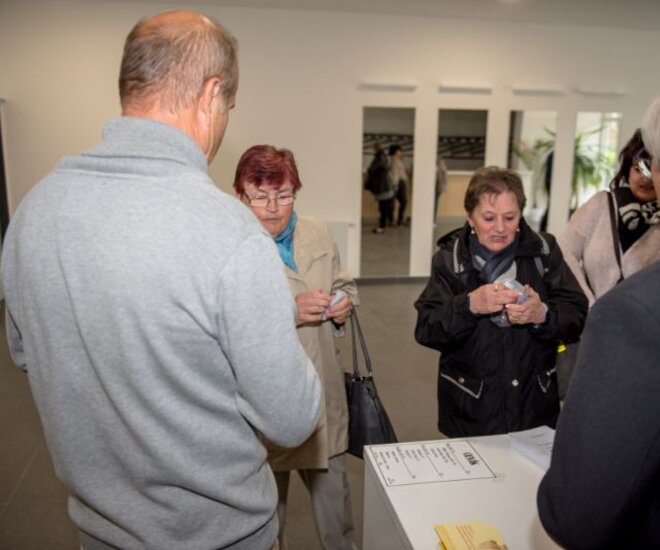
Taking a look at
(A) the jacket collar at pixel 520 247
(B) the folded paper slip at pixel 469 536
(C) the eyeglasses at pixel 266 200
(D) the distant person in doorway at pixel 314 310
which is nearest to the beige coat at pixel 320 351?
(D) the distant person in doorway at pixel 314 310

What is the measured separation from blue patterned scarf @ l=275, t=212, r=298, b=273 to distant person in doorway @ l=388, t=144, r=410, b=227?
5543mm

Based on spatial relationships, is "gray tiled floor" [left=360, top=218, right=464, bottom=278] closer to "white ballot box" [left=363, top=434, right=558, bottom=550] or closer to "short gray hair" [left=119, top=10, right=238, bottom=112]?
"white ballot box" [left=363, top=434, right=558, bottom=550]

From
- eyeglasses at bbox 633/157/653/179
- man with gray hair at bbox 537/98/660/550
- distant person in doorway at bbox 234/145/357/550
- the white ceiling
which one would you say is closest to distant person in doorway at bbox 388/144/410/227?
the white ceiling

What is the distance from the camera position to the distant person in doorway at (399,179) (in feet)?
23.9

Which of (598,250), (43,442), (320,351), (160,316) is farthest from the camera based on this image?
(43,442)

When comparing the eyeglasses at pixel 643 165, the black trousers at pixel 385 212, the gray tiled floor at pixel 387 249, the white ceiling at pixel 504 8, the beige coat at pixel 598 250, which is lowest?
the gray tiled floor at pixel 387 249

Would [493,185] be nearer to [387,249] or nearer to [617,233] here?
[617,233]

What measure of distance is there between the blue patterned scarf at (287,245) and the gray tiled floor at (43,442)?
1.29 metres

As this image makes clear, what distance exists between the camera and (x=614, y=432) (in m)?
0.74

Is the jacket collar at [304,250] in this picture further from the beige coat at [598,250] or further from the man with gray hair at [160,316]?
the beige coat at [598,250]

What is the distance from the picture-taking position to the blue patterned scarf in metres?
1.95

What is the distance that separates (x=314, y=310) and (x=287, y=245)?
29cm

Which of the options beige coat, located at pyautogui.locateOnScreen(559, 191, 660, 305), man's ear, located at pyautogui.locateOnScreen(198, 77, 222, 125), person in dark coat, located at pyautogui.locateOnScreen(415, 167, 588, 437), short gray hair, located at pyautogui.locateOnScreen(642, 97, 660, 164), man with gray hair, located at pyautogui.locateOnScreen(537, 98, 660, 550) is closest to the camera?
man with gray hair, located at pyautogui.locateOnScreen(537, 98, 660, 550)

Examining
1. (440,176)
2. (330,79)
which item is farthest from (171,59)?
(440,176)
